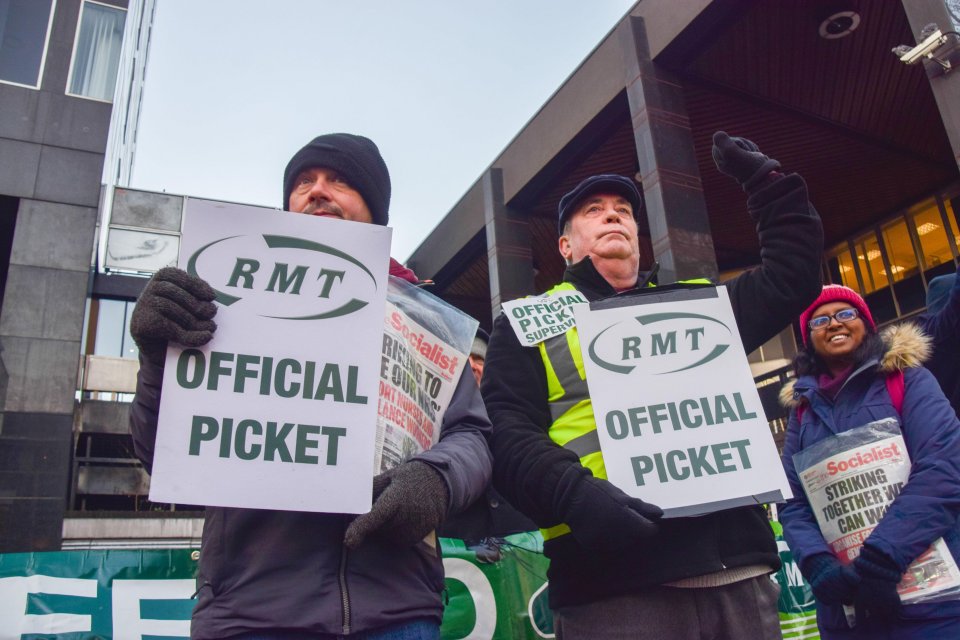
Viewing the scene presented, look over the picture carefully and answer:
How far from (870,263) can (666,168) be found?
11486 millimetres

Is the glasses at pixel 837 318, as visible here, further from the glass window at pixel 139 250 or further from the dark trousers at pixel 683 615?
the glass window at pixel 139 250

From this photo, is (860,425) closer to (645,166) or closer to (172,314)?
(172,314)

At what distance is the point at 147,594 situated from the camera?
4.24 metres

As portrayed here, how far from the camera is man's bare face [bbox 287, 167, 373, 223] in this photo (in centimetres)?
226

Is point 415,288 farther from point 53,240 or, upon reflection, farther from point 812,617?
point 53,240

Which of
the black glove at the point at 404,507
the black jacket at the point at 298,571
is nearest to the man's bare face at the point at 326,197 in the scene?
the black jacket at the point at 298,571

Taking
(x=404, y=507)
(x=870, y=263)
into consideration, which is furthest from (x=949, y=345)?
(x=870, y=263)

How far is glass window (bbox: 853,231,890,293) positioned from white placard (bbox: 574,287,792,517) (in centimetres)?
2003

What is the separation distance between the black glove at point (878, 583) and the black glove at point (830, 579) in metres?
0.03

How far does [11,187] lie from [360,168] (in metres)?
14.1

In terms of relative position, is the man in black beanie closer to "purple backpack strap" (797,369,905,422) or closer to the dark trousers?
the dark trousers

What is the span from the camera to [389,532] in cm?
170

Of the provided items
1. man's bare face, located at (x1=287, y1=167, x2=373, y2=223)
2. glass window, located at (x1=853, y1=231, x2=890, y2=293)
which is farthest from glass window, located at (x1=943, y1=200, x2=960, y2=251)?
man's bare face, located at (x1=287, y1=167, x2=373, y2=223)

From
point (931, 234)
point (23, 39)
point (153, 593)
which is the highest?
point (23, 39)
